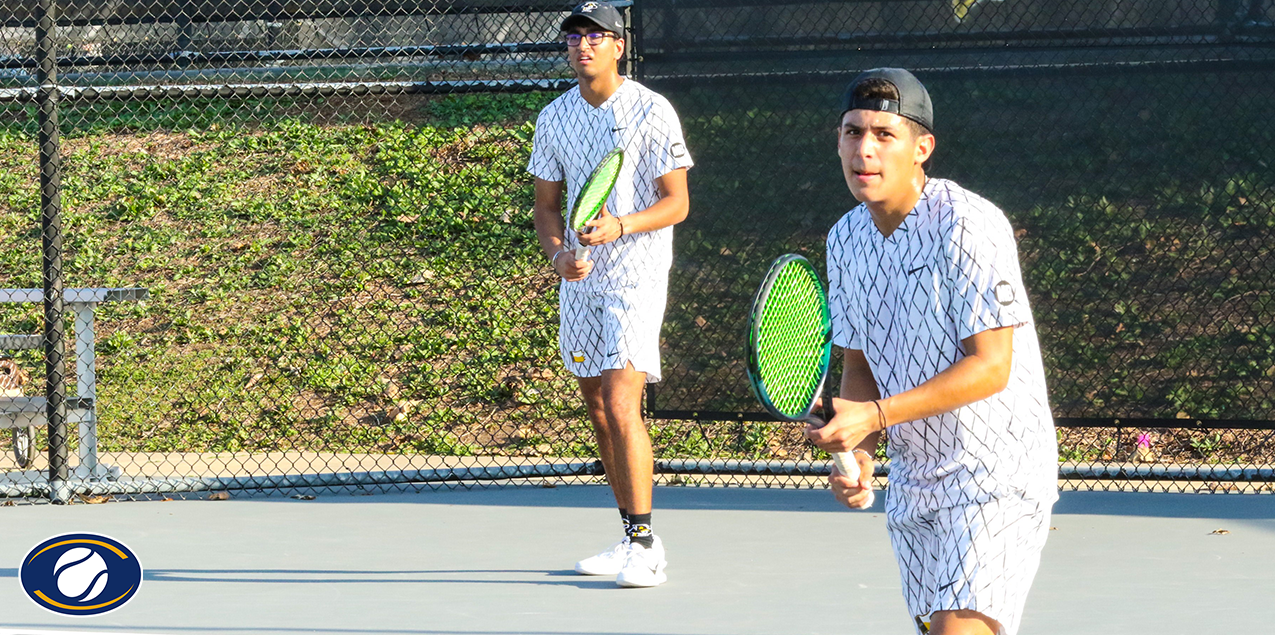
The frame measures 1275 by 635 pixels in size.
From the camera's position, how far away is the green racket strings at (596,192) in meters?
3.64

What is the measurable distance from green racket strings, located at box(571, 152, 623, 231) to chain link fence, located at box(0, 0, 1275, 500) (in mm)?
1896

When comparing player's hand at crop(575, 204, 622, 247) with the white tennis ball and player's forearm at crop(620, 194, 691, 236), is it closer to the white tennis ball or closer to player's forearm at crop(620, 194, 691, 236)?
player's forearm at crop(620, 194, 691, 236)

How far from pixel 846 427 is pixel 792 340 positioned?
1.20 feet

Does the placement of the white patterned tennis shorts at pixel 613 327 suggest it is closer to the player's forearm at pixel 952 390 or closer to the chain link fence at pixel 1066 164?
the chain link fence at pixel 1066 164

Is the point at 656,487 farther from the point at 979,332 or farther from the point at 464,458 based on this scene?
the point at 979,332

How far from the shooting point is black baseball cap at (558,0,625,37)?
4129 mm

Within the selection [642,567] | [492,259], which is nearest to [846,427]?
[642,567]

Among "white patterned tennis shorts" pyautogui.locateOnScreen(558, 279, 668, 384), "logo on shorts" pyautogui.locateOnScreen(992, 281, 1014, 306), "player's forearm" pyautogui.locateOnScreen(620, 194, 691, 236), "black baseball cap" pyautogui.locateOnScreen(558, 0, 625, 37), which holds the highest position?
"black baseball cap" pyautogui.locateOnScreen(558, 0, 625, 37)

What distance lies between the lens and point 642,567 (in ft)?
13.8

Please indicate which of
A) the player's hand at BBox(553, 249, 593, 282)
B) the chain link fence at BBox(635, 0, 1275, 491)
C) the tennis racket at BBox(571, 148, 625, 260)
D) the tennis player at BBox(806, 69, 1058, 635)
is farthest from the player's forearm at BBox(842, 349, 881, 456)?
the chain link fence at BBox(635, 0, 1275, 491)

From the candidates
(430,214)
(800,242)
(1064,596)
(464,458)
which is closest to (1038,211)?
(800,242)

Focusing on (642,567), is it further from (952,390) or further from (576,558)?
(952,390)

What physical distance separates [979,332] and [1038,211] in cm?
357

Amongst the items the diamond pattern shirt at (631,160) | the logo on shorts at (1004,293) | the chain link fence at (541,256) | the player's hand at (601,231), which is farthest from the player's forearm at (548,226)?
the logo on shorts at (1004,293)
